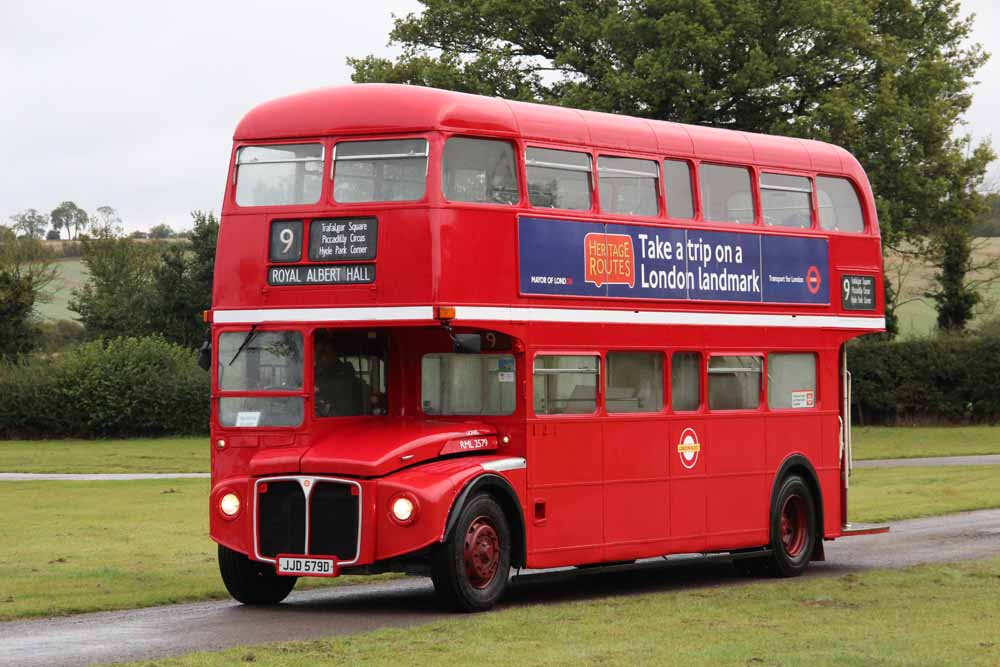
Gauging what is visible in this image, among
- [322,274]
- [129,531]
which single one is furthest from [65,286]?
[322,274]

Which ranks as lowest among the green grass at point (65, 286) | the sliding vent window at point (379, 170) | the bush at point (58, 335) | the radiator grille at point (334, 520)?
the radiator grille at point (334, 520)

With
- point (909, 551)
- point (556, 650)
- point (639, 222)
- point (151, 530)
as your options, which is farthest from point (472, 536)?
point (151, 530)

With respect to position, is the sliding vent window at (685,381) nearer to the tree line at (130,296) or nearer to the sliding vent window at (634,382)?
the sliding vent window at (634,382)

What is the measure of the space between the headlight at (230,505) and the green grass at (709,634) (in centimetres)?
233

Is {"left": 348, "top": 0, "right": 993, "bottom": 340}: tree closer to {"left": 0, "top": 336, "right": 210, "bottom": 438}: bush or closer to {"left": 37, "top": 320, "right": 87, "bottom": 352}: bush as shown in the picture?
{"left": 0, "top": 336, "right": 210, "bottom": 438}: bush

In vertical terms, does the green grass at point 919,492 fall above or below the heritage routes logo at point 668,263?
below

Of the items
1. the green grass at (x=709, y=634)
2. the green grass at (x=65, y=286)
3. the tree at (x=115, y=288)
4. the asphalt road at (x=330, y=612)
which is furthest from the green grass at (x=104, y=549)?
the green grass at (x=65, y=286)

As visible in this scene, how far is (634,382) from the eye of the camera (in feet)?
58.2

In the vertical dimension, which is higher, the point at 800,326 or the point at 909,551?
the point at 800,326

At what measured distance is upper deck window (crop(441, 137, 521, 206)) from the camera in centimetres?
1558

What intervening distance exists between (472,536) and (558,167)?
3694mm

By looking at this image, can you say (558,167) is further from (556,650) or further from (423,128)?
(556,650)

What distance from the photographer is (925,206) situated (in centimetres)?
4653

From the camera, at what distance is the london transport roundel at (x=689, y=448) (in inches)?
720
